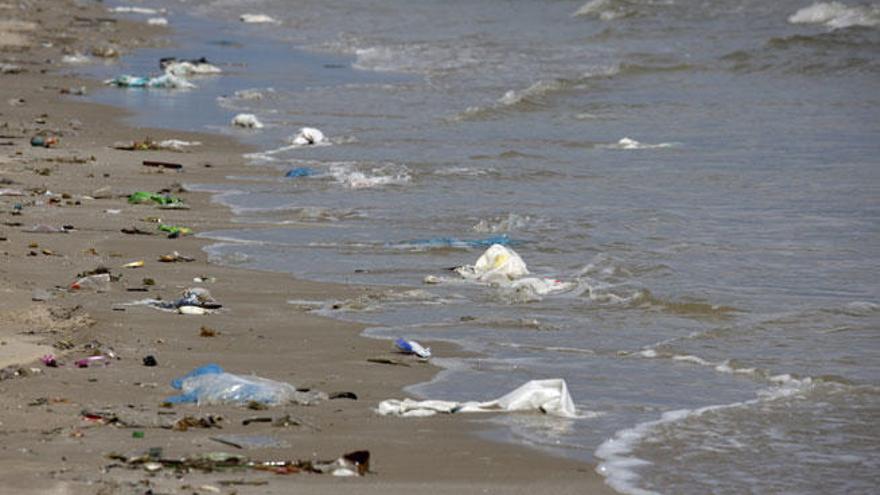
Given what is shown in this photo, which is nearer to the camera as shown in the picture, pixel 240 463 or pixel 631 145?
pixel 240 463

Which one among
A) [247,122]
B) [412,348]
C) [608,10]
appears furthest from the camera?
[608,10]

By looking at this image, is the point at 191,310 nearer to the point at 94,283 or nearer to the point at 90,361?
the point at 94,283

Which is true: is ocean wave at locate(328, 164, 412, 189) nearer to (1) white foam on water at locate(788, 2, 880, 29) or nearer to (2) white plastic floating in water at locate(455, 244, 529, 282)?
(2) white plastic floating in water at locate(455, 244, 529, 282)

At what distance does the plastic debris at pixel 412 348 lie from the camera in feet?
26.8

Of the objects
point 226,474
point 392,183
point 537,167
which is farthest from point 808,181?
point 226,474

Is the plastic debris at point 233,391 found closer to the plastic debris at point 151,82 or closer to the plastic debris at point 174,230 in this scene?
the plastic debris at point 174,230

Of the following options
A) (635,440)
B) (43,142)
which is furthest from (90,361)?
(43,142)

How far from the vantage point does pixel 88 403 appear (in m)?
6.75

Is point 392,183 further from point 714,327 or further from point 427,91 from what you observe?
point 427,91

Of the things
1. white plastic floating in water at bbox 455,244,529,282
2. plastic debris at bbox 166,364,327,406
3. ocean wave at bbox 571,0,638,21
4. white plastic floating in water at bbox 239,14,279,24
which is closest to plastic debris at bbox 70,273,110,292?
white plastic floating in water at bbox 455,244,529,282

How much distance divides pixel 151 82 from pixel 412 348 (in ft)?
51.6

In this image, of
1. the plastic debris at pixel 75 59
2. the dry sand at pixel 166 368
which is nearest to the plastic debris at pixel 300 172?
the dry sand at pixel 166 368

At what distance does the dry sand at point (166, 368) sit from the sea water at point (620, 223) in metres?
0.30

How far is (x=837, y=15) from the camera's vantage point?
31.8 m
